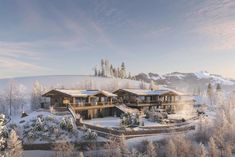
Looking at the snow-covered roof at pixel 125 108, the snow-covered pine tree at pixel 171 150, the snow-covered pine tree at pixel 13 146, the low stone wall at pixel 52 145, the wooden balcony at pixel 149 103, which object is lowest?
the snow-covered pine tree at pixel 171 150

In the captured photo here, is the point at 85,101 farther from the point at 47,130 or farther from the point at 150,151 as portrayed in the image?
the point at 150,151

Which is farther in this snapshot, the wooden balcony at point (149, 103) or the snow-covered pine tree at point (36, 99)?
the snow-covered pine tree at point (36, 99)

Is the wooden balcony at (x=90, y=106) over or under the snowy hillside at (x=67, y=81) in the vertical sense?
under

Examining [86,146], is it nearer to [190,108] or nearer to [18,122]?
[18,122]

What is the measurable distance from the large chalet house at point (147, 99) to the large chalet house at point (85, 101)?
224 inches

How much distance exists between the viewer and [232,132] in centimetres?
5797

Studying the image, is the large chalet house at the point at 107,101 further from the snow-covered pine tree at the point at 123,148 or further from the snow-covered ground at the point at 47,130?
the snow-covered pine tree at the point at 123,148

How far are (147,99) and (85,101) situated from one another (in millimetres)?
18705

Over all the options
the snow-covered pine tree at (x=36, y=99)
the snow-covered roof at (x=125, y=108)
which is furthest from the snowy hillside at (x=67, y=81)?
the snow-covered roof at (x=125, y=108)

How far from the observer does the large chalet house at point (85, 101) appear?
55156mm

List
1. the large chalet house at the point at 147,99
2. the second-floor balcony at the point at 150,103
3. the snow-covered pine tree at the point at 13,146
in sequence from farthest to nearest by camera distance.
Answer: the large chalet house at the point at 147,99
the second-floor balcony at the point at 150,103
the snow-covered pine tree at the point at 13,146

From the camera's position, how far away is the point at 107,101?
6372cm

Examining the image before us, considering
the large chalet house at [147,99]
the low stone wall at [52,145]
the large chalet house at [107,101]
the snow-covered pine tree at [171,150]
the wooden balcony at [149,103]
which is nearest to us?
the low stone wall at [52,145]

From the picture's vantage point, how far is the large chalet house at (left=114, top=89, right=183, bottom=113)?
67.4 metres
